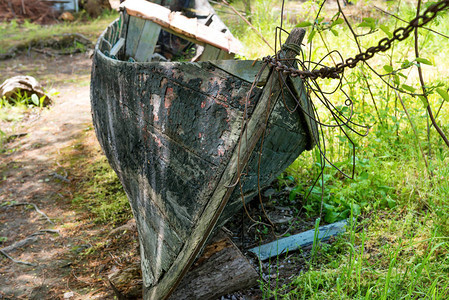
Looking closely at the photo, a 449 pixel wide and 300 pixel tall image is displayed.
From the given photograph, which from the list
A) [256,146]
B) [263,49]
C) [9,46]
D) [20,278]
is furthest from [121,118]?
[9,46]

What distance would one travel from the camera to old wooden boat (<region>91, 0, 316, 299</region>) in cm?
196

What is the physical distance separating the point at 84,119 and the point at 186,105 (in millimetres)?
4324

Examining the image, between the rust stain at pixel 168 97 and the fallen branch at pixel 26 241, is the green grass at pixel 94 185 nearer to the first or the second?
the fallen branch at pixel 26 241

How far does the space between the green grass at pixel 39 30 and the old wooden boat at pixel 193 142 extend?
8.06m

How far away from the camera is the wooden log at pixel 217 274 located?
2365mm

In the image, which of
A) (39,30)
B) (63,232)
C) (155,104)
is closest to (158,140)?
(155,104)

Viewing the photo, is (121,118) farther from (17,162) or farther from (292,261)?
(17,162)

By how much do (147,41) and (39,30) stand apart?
7.20 meters

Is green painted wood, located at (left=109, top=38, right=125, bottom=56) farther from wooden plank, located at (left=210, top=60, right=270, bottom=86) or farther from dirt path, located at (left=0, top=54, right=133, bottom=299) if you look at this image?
wooden plank, located at (left=210, top=60, right=270, bottom=86)

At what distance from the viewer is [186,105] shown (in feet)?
7.00

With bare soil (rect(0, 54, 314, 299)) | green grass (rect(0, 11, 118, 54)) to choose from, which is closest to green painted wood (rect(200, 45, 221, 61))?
bare soil (rect(0, 54, 314, 299))

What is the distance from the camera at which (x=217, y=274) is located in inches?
95.0

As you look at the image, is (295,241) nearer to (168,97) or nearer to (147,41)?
(168,97)

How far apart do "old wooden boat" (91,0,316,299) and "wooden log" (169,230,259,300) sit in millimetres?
174
